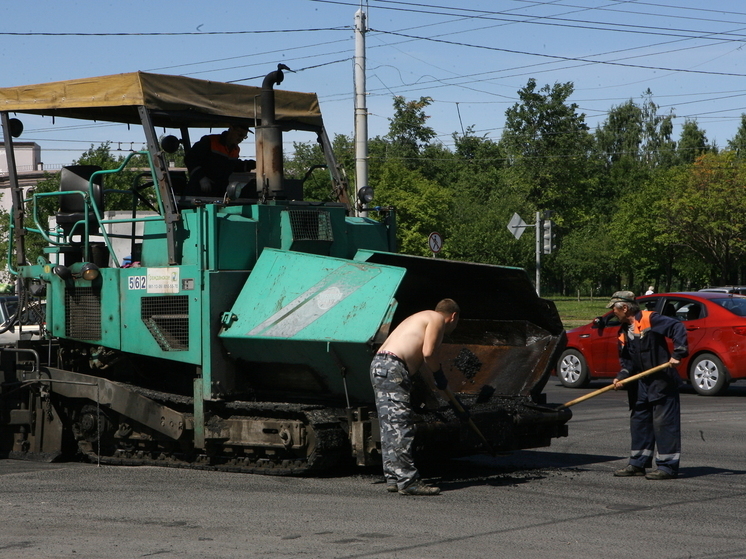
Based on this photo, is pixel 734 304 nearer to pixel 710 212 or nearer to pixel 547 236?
pixel 547 236

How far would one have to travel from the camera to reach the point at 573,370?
17891 millimetres

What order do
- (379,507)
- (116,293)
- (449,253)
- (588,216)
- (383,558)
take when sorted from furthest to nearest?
(588,216) → (449,253) → (116,293) → (379,507) → (383,558)

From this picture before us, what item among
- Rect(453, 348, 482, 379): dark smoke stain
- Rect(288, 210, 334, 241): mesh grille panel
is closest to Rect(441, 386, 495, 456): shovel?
Rect(453, 348, 482, 379): dark smoke stain

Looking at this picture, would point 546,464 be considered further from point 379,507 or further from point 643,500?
point 379,507

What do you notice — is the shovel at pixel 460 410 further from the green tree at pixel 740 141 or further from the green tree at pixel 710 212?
the green tree at pixel 740 141

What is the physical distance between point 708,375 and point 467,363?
8.19 metres

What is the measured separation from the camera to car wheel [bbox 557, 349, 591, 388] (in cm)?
1772

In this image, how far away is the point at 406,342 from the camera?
7617mm

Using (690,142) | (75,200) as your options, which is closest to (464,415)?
(75,200)

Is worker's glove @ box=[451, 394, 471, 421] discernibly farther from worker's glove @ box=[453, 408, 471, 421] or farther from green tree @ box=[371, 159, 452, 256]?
green tree @ box=[371, 159, 452, 256]

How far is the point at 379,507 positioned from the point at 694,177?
1820 inches

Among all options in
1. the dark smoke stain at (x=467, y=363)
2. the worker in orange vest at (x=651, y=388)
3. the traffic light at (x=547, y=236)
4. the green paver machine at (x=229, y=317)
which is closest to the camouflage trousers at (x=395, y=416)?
the green paver machine at (x=229, y=317)

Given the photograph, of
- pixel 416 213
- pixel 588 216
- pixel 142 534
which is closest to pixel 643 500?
pixel 142 534

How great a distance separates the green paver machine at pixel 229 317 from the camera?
806 cm
